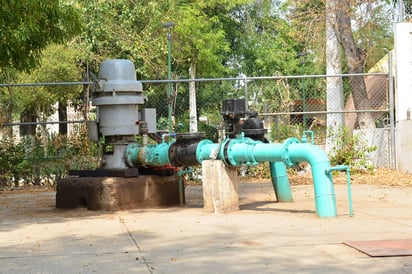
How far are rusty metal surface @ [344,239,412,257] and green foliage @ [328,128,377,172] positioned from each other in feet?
30.3

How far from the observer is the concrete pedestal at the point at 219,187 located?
33.9 ft

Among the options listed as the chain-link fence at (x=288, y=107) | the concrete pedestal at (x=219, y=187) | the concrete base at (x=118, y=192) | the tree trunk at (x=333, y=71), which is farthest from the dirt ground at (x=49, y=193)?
the tree trunk at (x=333, y=71)

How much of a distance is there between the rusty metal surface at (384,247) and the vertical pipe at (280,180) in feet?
13.0

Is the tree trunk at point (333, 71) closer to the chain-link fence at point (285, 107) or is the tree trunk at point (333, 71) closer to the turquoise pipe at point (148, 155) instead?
the chain-link fence at point (285, 107)

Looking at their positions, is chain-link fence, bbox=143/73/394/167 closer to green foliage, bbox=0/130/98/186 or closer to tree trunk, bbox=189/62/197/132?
tree trunk, bbox=189/62/197/132

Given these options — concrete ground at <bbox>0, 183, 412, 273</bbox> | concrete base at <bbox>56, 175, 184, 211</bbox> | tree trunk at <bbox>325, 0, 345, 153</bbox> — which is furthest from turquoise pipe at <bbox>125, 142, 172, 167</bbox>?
tree trunk at <bbox>325, 0, 345, 153</bbox>

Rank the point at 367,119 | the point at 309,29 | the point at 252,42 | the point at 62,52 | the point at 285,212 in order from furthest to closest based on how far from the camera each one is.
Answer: the point at 252,42, the point at 62,52, the point at 309,29, the point at 367,119, the point at 285,212

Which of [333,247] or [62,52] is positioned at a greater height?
[62,52]

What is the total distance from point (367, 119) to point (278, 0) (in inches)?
1187

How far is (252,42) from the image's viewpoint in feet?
152

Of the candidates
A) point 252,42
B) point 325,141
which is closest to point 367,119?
point 325,141

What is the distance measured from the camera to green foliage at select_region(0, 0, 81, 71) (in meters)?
12.2

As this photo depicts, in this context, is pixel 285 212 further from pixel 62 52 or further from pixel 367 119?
pixel 62 52

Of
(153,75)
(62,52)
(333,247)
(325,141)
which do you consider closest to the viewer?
(333,247)
